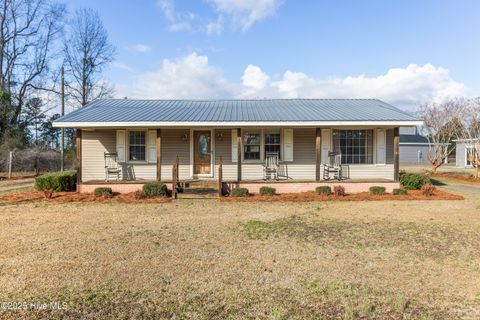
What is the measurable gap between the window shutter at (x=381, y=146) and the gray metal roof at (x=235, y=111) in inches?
30.9

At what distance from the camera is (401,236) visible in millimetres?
5930

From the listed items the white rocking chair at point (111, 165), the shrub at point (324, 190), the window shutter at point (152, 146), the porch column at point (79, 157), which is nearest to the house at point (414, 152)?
the shrub at point (324, 190)

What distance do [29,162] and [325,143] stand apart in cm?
1881

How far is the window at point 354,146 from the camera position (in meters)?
12.5

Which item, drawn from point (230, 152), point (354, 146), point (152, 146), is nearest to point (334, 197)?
point (354, 146)

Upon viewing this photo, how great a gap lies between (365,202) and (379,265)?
18.9 ft

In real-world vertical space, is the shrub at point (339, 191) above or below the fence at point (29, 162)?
below

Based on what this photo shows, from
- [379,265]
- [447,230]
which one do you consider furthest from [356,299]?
[447,230]

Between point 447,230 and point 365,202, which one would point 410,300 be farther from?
point 365,202

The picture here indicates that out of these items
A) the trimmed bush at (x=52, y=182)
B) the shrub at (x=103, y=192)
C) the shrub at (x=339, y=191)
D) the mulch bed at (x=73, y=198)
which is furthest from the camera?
the trimmed bush at (x=52, y=182)

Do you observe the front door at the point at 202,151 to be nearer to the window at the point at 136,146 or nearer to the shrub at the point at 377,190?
the window at the point at 136,146

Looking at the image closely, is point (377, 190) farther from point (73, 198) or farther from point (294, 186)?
point (73, 198)

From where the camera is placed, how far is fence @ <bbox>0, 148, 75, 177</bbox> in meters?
19.2

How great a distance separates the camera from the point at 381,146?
12320mm
